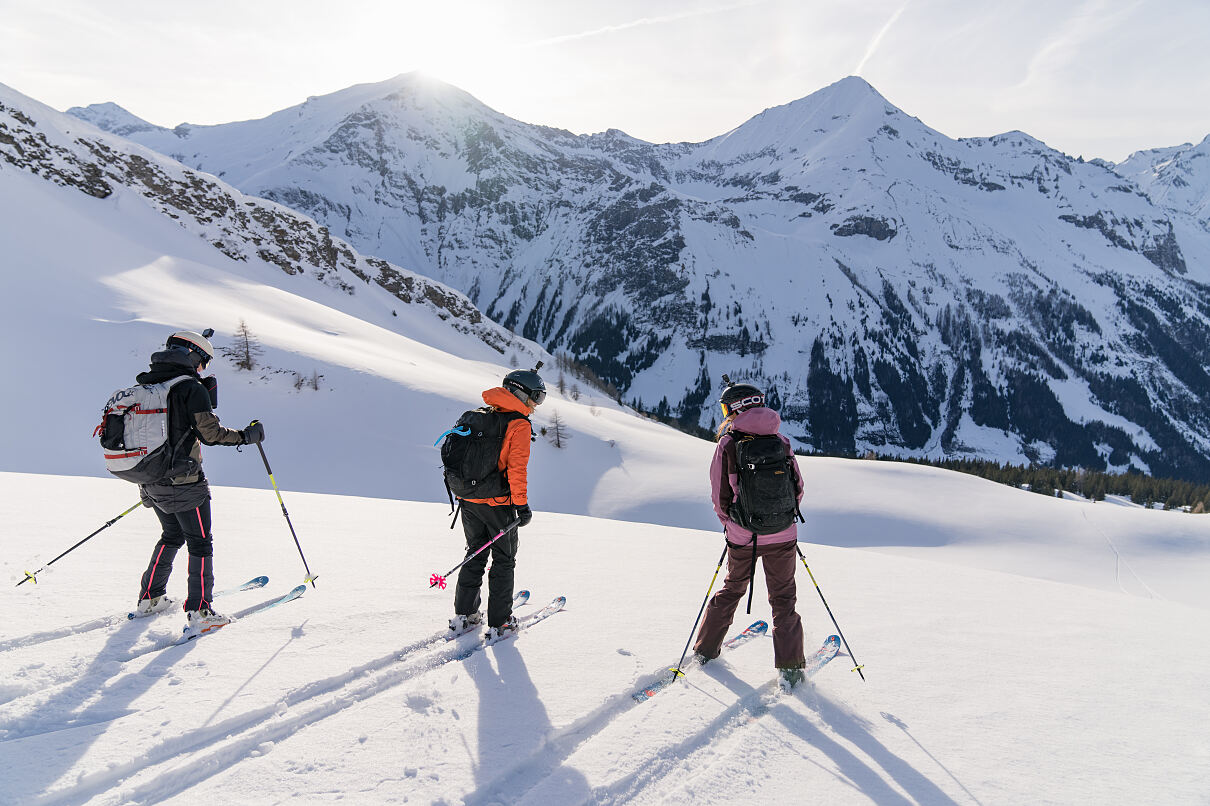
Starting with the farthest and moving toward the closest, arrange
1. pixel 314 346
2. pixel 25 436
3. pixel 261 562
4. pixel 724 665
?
pixel 314 346
pixel 25 436
pixel 261 562
pixel 724 665

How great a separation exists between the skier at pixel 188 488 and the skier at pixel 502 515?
2.36m

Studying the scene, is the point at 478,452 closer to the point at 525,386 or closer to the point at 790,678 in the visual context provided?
the point at 525,386

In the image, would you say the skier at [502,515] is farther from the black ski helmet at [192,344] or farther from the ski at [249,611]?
the black ski helmet at [192,344]

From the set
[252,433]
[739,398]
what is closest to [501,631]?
[252,433]

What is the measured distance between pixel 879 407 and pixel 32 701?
699 feet

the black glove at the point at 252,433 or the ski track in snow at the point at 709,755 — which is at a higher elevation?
the black glove at the point at 252,433

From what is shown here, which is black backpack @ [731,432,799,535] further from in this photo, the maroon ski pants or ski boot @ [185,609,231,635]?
ski boot @ [185,609,231,635]

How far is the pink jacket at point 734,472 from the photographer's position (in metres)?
5.10

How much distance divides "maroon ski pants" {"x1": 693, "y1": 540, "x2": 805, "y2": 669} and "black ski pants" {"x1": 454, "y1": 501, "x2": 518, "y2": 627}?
2049 millimetres

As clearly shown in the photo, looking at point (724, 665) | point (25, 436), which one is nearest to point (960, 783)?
point (724, 665)

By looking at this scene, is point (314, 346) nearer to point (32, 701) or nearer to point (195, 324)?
point (195, 324)

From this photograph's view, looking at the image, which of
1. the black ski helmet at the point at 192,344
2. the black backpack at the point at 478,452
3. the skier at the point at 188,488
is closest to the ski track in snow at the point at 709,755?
the black backpack at the point at 478,452

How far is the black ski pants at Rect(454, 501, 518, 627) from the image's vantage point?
5.59 m

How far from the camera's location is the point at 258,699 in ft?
13.9
